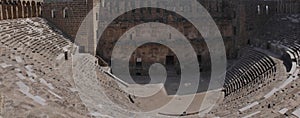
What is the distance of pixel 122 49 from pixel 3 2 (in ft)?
23.0

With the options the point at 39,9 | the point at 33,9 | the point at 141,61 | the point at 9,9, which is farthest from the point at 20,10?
the point at 141,61

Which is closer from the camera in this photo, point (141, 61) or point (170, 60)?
point (141, 61)

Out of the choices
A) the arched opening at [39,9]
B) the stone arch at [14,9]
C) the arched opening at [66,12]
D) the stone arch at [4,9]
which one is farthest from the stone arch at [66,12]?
the stone arch at [4,9]

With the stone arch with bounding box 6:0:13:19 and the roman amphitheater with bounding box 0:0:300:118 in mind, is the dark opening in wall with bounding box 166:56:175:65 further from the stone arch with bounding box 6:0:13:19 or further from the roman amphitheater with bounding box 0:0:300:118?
the stone arch with bounding box 6:0:13:19

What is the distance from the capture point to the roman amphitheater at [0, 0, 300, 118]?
817 cm

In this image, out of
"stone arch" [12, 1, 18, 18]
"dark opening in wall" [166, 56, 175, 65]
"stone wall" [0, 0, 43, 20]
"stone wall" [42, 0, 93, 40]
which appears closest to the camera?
"stone wall" [0, 0, 43, 20]

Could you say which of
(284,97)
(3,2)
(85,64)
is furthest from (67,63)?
(284,97)

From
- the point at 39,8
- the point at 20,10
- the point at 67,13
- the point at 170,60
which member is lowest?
the point at 170,60

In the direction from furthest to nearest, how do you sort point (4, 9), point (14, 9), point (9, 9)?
point (14, 9), point (9, 9), point (4, 9)

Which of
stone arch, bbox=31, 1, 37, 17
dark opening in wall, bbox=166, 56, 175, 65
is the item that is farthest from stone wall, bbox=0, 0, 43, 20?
dark opening in wall, bbox=166, 56, 175, 65

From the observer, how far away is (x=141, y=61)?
18.2 metres

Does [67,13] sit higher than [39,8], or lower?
lower

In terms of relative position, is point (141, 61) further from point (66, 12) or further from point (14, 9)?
point (14, 9)

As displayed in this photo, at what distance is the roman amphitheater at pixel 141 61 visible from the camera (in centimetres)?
817
